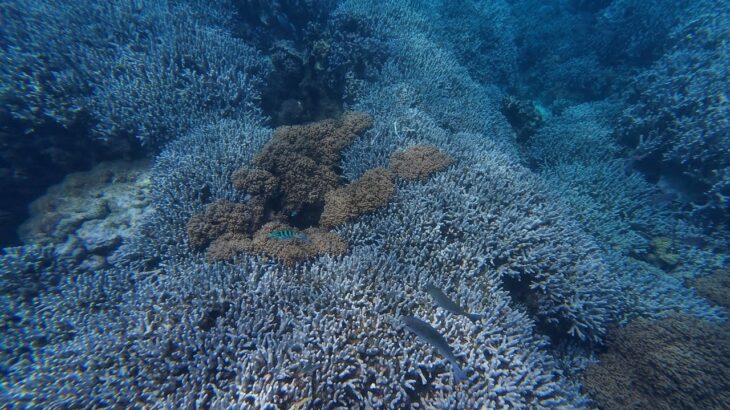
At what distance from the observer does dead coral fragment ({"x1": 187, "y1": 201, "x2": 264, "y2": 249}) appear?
13.5 ft

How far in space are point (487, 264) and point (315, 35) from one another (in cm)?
591

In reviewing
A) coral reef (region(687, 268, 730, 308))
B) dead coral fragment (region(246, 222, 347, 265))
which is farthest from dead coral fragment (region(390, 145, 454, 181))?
A: coral reef (region(687, 268, 730, 308))

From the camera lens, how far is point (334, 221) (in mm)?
4242

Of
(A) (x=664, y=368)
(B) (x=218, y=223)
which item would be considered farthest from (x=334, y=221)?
(A) (x=664, y=368)

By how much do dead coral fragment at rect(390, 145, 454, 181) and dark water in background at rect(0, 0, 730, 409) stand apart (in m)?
0.03

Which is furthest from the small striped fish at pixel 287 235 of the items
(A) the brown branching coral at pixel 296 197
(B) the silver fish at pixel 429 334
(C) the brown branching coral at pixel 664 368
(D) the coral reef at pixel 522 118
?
(D) the coral reef at pixel 522 118

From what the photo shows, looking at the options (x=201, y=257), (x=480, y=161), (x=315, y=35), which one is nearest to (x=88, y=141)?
(x=201, y=257)

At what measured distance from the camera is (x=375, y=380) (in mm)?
2889

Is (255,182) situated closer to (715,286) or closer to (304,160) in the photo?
(304,160)

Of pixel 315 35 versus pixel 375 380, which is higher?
pixel 315 35

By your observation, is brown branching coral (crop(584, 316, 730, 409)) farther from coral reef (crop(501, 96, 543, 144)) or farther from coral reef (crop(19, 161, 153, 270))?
coral reef (crop(19, 161, 153, 270))

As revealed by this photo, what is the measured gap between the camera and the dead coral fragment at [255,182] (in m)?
4.38

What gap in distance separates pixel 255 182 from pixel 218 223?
0.71 metres

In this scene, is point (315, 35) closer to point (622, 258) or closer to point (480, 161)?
point (480, 161)
